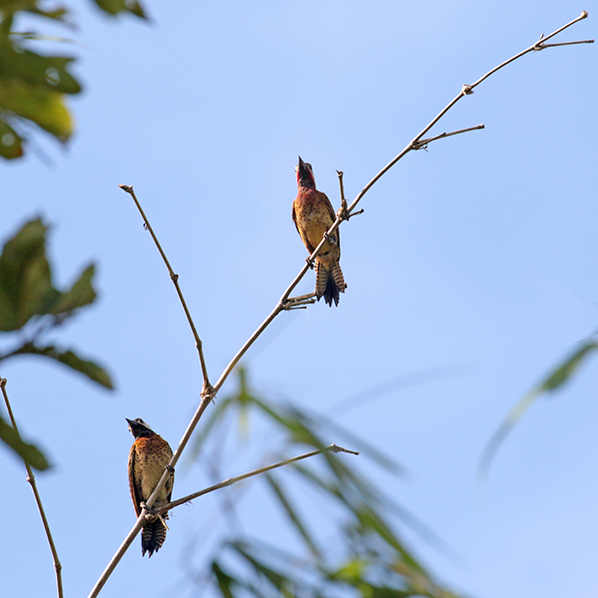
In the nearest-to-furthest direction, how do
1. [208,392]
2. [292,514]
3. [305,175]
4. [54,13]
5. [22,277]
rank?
[22,277] < [54,13] < [292,514] < [208,392] < [305,175]

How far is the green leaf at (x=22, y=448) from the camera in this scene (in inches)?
55.4

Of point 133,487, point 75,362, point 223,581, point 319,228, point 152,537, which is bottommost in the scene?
point 152,537

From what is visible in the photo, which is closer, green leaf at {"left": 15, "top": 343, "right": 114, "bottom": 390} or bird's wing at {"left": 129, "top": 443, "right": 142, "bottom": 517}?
green leaf at {"left": 15, "top": 343, "right": 114, "bottom": 390}

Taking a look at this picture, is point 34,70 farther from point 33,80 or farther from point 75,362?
point 75,362

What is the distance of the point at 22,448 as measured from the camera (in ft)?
4.69

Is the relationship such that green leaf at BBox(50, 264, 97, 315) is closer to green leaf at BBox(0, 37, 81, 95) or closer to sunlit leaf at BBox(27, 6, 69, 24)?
green leaf at BBox(0, 37, 81, 95)

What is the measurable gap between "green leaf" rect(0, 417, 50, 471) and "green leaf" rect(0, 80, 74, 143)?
0.65 m

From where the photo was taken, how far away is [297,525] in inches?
68.9

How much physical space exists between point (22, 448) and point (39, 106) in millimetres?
722

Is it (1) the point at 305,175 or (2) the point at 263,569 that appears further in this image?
(1) the point at 305,175

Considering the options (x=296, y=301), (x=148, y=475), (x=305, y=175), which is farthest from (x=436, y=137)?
(x=305, y=175)

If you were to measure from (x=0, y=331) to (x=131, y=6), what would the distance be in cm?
78

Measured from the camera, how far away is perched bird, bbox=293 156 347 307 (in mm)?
8148

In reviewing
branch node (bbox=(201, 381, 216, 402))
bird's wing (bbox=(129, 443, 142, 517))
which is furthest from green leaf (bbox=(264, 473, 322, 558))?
bird's wing (bbox=(129, 443, 142, 517))
